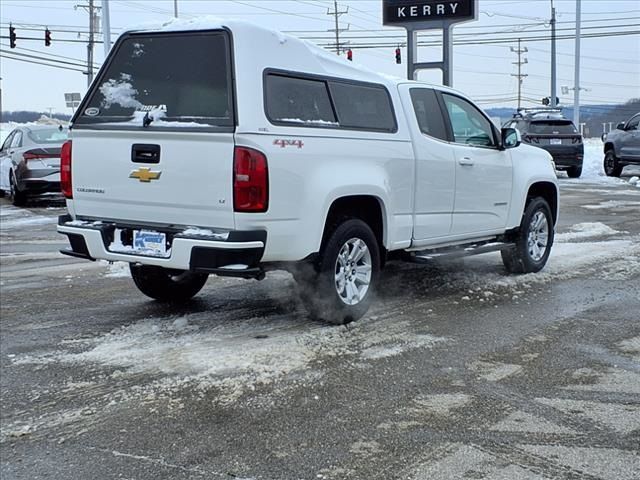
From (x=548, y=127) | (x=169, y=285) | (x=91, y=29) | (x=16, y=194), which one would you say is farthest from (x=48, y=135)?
(x=91, y=29)

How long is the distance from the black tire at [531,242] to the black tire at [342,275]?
2.35 m

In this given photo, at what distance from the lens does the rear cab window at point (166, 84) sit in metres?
5.11

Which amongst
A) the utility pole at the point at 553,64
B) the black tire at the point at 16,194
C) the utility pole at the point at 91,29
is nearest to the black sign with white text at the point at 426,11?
the black tire at the point at 16,194

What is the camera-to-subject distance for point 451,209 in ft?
22.5

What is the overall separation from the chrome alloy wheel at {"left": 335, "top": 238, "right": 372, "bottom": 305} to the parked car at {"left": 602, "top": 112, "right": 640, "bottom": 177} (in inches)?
689

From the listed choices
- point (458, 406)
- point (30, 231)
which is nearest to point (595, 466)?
point (458, 406)

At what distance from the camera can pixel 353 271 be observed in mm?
5922

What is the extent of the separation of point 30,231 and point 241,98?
841 centimetres

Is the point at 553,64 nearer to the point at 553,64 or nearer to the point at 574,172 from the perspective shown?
the point at 553,64

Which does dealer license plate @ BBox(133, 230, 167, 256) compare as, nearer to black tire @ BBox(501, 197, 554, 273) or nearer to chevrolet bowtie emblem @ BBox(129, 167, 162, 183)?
chevrolet bowtie emblem @ BBox(129, 167, 162, 183)

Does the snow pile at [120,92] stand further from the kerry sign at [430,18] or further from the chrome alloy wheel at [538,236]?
the kerry sign at [430,18]

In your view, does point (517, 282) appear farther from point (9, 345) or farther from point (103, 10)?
point (103, 10)

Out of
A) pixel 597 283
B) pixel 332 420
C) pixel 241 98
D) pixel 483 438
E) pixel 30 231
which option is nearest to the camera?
pixel 483 438

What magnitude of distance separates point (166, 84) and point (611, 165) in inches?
797
